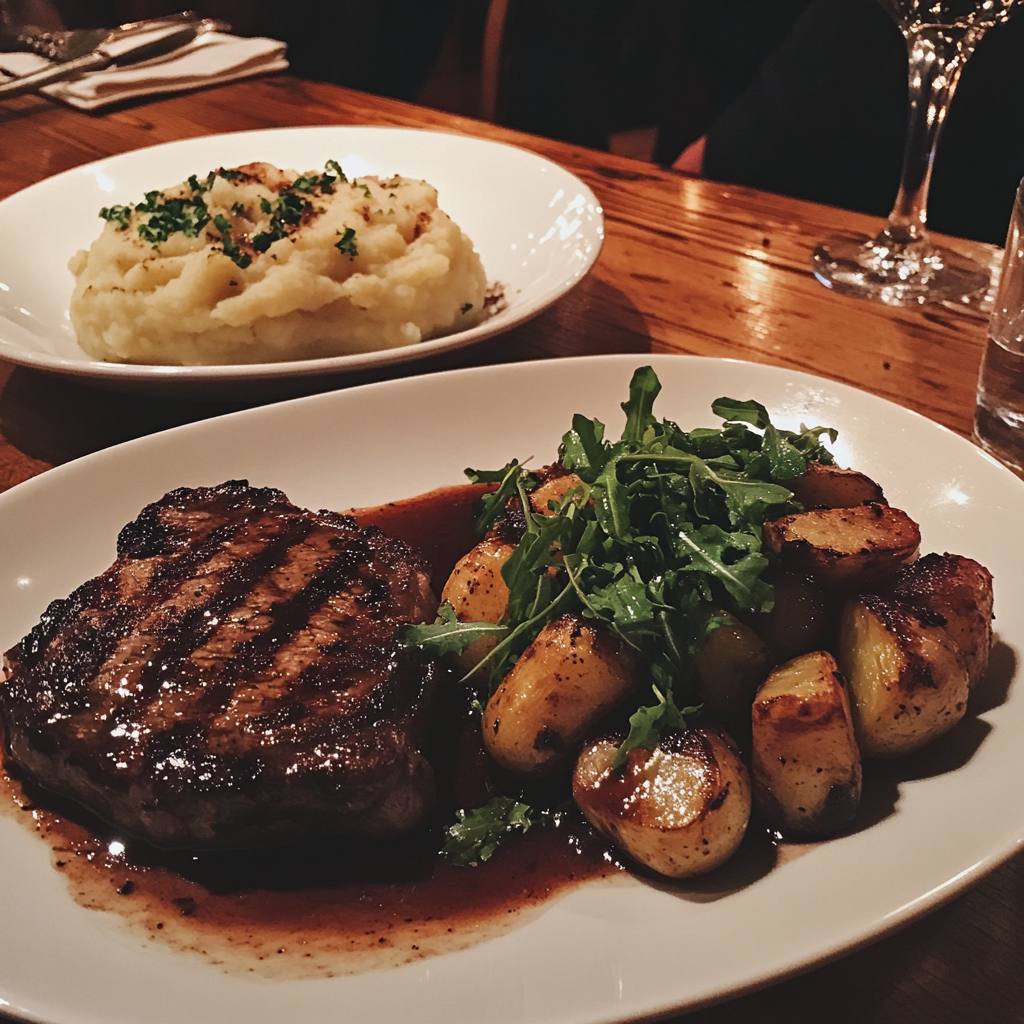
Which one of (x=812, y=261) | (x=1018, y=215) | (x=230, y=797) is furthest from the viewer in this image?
(x=812, y=261)

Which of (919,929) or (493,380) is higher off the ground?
(493,380)

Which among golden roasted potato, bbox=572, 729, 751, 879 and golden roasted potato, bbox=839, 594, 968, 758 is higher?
golden roasted potato, bbox=839, 594, 968, 758

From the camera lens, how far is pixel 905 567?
167 centimetres

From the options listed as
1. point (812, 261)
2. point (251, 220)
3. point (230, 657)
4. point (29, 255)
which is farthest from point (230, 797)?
point (812, 261)

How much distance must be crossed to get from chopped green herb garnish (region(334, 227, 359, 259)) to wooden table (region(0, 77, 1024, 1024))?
0.41 m

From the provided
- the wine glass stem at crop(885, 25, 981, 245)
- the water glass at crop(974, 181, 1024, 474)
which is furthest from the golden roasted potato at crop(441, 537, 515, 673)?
the wine glass stem at crop(885, 25, 981, 245)

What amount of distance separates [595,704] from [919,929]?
0.56 meters

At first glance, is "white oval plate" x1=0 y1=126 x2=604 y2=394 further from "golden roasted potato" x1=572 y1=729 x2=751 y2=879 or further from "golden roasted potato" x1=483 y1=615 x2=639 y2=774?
"golden roasted potato" x1=572 y1=729 x2=751 y2=879

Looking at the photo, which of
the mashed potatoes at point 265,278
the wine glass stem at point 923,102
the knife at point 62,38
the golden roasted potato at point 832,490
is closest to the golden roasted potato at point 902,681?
the golden roasted potato at point 832,490

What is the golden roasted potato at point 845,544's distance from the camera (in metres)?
1.58

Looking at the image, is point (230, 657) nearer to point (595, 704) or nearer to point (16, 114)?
point (595, 704)

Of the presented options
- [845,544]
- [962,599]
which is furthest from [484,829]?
[962,599]

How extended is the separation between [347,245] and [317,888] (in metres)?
1.85

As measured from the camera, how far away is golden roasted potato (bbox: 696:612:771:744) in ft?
5.03
